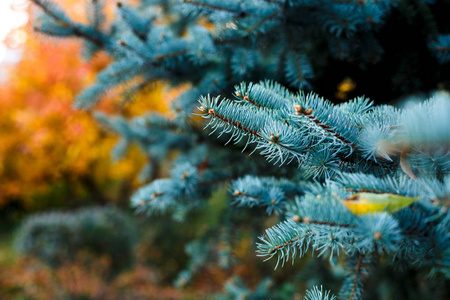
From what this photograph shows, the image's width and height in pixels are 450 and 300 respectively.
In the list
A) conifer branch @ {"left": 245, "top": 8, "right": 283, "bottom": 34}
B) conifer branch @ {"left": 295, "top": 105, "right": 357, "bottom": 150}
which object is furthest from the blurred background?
conifer branch @ {"left": 295, "top": 105, "right": 357, "bottom": 150}

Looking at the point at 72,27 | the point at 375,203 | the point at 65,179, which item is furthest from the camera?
the point at 65,179

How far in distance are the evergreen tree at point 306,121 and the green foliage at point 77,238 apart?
3.19 metres

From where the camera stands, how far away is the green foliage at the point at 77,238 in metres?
4.27

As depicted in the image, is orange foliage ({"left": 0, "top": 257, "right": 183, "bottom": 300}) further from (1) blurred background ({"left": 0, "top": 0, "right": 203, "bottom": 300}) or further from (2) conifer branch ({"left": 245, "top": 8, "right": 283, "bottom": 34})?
(2) conifer branch ({"left": 245, "top": 8, "right": 283, "bottom": 34})

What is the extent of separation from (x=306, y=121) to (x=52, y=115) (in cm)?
631

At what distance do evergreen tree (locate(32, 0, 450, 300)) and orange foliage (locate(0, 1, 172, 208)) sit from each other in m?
4.01

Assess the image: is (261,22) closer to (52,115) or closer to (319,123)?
(319,123)

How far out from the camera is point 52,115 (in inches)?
230

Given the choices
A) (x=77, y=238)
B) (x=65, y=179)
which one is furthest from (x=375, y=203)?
(x=65, y=179)

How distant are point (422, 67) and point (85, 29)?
164 cm

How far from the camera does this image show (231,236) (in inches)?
63.6

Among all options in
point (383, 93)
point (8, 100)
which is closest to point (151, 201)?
point (383, 93)

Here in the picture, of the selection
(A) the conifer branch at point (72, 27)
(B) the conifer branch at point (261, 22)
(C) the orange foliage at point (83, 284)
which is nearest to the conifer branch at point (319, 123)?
(B) the conifer branch at point (261, 22)

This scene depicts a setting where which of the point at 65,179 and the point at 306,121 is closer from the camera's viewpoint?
the point at 306,121
